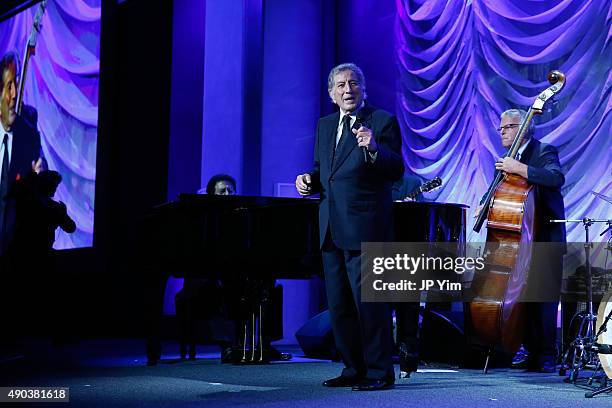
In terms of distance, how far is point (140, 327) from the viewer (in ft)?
31.2

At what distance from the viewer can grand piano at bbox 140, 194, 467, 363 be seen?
5.29 metres

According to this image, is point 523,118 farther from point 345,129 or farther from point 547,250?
point 345,129

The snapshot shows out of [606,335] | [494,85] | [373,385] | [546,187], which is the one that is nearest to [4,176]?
[494,85]

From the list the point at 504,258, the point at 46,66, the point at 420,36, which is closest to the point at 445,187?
the point at 420,36

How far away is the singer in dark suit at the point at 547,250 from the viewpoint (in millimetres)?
5211

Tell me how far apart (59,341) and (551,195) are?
14.9ft

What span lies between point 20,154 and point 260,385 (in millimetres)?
6149

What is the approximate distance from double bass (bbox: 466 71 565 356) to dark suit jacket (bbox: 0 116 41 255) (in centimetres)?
608

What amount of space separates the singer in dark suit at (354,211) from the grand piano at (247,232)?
1.03 metres

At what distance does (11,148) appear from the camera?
9820 millimetres

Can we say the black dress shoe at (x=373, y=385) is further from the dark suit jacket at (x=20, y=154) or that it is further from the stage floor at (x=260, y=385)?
the dark suit jacket at (x=20, y=154)

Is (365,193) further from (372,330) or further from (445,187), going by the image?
(445,187)

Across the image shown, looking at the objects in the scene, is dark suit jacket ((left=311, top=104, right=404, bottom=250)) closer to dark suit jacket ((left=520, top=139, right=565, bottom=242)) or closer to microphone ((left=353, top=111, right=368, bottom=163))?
microphone ((left=353, top=111, right=368, bottom=163))

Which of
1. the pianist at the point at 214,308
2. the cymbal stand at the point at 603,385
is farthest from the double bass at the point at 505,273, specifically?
the pianist at the point at 214,308
